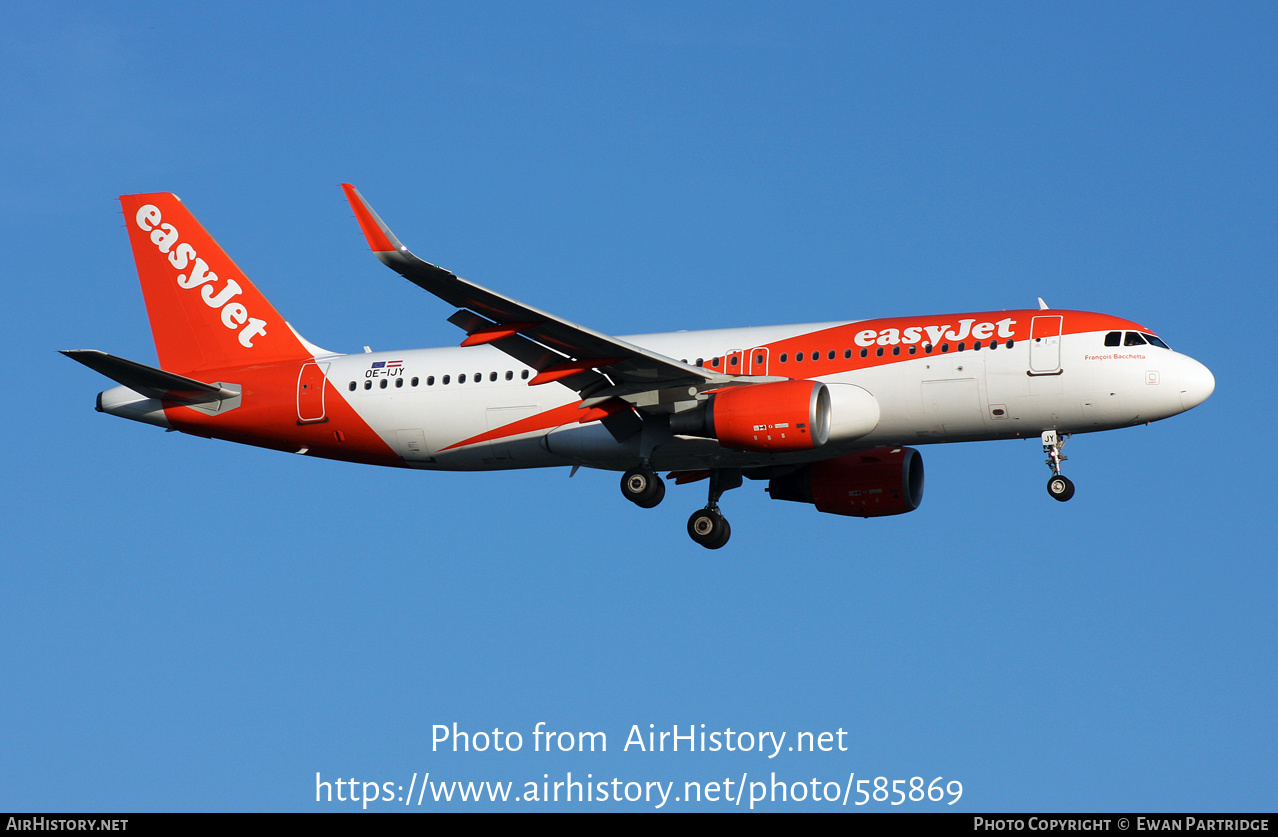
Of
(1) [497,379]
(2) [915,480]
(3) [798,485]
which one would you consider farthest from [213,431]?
(2) [915,480]

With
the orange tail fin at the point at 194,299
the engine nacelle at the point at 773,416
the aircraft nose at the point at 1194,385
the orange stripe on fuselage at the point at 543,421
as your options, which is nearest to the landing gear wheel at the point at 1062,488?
the aircraft nose at the point at 1194,385

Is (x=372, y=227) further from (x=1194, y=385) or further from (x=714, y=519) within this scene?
(x=1194, y=385)

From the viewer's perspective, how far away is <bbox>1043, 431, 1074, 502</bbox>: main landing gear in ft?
109

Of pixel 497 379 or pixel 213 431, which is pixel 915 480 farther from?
pixel 213 431

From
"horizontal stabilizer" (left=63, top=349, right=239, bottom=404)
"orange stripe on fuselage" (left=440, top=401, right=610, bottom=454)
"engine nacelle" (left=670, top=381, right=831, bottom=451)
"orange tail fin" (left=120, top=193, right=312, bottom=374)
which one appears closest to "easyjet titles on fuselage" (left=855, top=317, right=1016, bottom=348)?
"engine nacelle" (left=670, top=381, right=831, bottom=451)

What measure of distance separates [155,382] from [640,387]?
40.2 feet

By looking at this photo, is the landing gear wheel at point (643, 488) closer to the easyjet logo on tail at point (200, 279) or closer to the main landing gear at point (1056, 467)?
the main landing gear at point (1056, 467)

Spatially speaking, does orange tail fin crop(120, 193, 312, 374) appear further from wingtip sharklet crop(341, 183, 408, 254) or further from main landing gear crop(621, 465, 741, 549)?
wingtip sharklet crop(341, 183, 408, 254)

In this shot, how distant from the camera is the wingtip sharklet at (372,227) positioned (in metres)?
27.0

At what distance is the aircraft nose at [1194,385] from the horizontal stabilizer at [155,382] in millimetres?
22794

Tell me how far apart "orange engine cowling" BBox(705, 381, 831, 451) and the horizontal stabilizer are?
533 inches

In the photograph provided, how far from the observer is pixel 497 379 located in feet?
121
